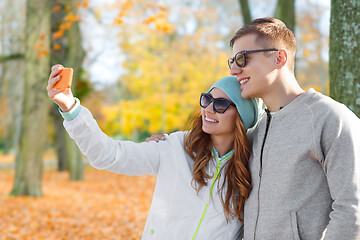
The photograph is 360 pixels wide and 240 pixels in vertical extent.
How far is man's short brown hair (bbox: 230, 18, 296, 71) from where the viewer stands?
8.25ft

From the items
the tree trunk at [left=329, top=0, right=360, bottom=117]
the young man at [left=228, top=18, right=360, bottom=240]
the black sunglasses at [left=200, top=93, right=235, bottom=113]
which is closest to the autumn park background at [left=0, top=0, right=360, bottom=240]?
the tree trunk at [left=329, top=0, right=360, bottom=117]

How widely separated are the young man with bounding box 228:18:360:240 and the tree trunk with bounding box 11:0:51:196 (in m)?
8.25

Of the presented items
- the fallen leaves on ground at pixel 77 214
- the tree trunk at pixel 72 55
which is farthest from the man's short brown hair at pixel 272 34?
the tree trunk at pixel 72 55

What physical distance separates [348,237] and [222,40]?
26.7 metres

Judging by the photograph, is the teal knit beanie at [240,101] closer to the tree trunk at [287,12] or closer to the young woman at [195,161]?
the young woman at [195,161]

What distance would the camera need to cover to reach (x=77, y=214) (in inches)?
329

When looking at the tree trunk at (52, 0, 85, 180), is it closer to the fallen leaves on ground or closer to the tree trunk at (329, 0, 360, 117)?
the fallen leaves on ground

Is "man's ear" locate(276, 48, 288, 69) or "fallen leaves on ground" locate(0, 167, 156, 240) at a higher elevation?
"man's ear" locate(276, 48, 288, 69)

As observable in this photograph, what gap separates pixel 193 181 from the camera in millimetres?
2742

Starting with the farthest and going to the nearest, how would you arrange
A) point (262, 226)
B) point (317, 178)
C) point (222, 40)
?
point (222, 40) < point (262, 226) < point (317, 178)

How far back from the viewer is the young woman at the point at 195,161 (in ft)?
8.44

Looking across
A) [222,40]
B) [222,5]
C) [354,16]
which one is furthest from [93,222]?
[222,5]

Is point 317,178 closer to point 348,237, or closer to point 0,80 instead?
point 348,237

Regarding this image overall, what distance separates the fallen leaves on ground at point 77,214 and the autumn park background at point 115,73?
0.02m
